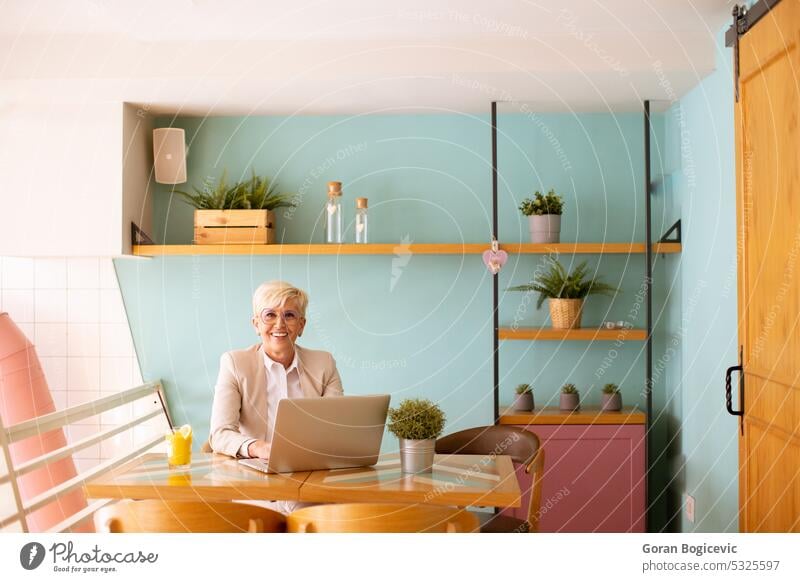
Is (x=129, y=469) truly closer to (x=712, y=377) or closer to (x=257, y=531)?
(x=257, y=531)

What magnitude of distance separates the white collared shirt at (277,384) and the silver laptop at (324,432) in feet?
0.90

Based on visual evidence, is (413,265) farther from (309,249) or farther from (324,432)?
(324,432)

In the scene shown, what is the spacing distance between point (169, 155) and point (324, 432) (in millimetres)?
1690

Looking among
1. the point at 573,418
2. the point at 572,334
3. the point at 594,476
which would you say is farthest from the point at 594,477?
the point at 572,334

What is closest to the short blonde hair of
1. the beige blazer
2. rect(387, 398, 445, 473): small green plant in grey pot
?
the beige blazer

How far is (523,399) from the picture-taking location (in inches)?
140

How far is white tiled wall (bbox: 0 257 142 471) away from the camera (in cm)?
379

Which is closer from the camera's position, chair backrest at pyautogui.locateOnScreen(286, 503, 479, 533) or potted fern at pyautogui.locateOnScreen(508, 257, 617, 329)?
chair backrest at pyautogui.locateOnScreen(286, 503, 479, 533)

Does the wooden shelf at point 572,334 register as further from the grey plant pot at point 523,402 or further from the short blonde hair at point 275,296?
the short blonde hair at point 275,296

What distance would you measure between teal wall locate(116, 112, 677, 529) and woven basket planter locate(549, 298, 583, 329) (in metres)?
0.19

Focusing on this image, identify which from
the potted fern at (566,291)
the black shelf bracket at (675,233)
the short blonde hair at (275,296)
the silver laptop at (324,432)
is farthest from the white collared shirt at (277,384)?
the black shelf bracket at (675,233)

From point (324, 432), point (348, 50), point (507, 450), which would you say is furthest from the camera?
point (348, 50)

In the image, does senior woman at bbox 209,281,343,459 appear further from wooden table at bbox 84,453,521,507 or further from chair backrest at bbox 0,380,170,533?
chair backrest at bbox 0,380,170,533
